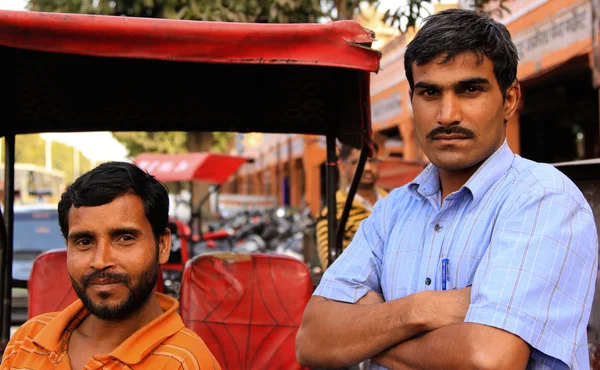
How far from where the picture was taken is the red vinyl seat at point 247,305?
312 cm

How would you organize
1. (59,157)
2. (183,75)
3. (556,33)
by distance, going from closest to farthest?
(183,75) < (556,33) < (59,157)

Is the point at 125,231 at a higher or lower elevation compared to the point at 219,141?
lower

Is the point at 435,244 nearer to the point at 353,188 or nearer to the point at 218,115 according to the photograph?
the point at 353,188

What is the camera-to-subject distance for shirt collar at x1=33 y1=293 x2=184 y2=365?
6.16 feet

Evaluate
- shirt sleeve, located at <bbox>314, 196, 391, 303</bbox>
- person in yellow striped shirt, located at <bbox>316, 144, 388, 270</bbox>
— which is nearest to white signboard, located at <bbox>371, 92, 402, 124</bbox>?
person in yellow striped shirt, located at <bbox>316, 144, 388, 270</bbox>

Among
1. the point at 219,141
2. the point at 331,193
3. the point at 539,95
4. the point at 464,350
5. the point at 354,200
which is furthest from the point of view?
the point at 219,141

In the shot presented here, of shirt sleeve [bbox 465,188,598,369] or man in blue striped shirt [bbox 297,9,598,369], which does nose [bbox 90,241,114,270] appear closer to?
man in blue striped shirt [bbox 297,9,598,369]

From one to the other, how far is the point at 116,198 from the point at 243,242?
1253 centimetres

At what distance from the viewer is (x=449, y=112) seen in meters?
1.74

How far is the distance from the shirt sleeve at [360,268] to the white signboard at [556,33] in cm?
620

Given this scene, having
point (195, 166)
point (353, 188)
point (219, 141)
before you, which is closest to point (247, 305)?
point (353, 188)

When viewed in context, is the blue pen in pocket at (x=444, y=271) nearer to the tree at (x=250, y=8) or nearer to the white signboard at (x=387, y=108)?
the tree at (x=250, y=8)

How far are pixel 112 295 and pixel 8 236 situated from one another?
5.55ft

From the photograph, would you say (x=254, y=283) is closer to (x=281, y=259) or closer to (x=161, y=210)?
(x=281, y=259)
